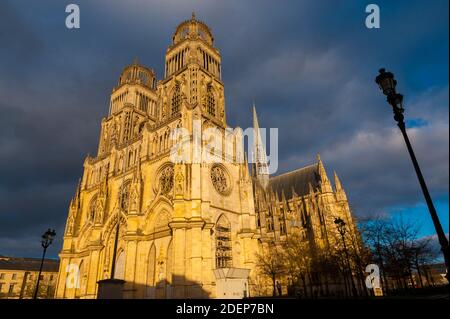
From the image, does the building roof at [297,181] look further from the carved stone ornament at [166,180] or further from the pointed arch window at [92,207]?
the pointed arch window at [92,207]

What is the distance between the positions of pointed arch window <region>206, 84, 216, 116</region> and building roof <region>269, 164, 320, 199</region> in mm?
23041

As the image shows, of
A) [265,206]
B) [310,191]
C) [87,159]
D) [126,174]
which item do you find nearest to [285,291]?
[265,206]

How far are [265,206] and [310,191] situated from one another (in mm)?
8296

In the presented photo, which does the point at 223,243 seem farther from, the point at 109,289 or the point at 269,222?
the point at 269,222

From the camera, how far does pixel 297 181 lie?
54.2 meters

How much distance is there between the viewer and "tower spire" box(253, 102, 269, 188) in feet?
213

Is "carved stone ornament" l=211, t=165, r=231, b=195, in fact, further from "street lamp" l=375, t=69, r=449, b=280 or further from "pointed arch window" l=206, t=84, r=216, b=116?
"street lamp" l=375, t=69, r=449, b=280

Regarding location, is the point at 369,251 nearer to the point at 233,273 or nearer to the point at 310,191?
the point at 233,273

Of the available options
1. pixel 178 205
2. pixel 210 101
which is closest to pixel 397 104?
pixel 178 205

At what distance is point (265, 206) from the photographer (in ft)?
148

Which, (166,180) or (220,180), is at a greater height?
(220,180)

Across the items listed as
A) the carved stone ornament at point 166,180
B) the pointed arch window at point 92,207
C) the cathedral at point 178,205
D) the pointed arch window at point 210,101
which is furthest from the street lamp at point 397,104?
the pointed arch window at point 92,207

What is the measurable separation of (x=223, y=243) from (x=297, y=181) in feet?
101

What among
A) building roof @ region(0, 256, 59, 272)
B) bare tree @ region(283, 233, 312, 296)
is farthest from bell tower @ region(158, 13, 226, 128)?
building roof @ region(0, 256, 59, 272)
